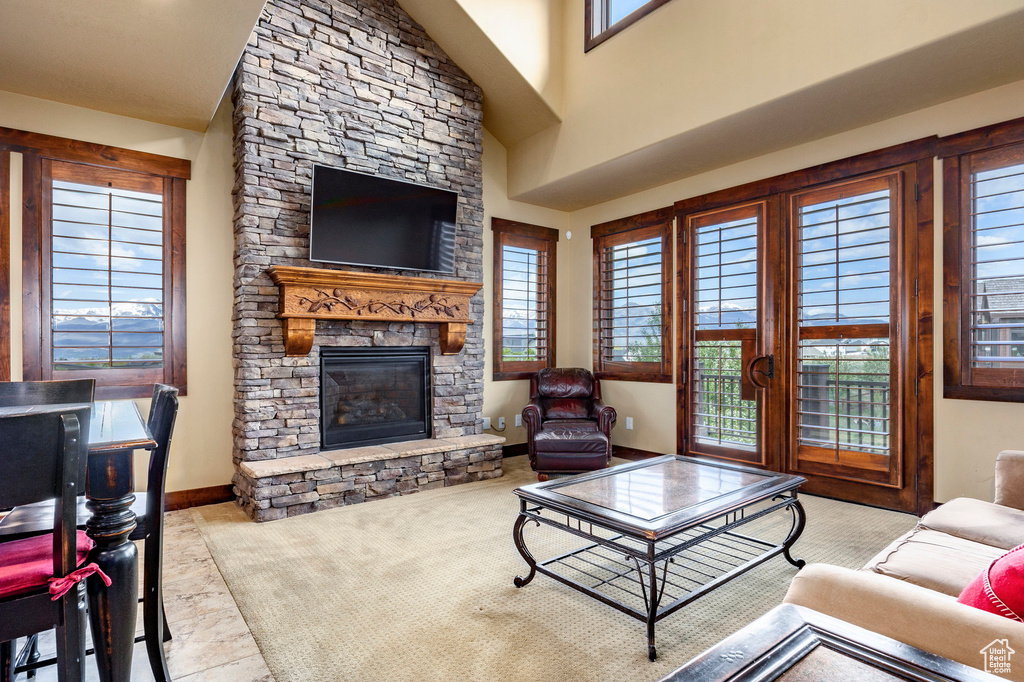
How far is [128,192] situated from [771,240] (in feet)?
15.5

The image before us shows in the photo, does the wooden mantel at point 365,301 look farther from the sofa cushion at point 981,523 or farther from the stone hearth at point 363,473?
the sofa cushion at point 981,523

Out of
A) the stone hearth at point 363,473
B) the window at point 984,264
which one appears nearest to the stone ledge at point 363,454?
the stone hearth at point 363,473

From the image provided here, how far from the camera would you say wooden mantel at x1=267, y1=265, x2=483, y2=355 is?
3785mm

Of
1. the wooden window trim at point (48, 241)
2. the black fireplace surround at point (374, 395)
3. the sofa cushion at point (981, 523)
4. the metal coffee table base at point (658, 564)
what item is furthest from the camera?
the black fireplace surround at point (374, 395)

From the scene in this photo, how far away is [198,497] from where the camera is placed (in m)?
3.85

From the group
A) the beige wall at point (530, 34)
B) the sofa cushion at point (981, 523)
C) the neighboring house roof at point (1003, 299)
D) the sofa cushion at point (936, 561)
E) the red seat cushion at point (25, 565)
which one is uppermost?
the beige wall at point (530, 34)

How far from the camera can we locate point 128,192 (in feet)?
11.9

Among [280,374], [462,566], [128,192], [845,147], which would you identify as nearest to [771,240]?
[845,147]

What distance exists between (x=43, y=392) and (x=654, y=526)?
255cm

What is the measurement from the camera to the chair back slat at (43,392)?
2.17 metres

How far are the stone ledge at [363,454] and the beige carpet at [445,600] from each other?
0.33 m

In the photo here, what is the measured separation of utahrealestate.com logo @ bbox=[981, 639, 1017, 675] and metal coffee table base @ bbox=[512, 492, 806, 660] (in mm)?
1072

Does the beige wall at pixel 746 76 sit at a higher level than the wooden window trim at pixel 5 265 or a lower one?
higher

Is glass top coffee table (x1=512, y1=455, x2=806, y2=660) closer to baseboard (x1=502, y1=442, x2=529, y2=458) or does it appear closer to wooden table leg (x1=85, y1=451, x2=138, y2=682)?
wooden table leg (x1=85, y1=451, x2=138, y2=682)
